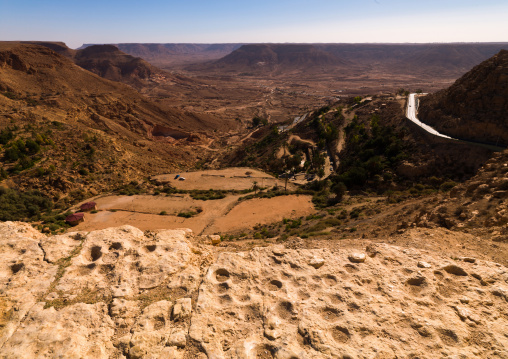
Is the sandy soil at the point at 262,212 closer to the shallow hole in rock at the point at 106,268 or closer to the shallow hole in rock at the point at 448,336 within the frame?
the shallow hole in rock at the point at 106,268

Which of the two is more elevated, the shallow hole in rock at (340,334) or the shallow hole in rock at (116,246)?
the shallow hole in rock at (116,246)

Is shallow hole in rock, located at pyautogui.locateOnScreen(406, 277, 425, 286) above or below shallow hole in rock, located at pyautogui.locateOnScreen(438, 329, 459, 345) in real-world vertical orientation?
above

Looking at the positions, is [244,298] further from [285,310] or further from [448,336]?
[448,336]

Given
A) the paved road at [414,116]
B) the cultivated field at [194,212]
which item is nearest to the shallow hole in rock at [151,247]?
the cultivated field at [194,212]

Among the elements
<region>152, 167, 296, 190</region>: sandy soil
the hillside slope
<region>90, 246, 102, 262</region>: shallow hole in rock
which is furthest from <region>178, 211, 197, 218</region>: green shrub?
<region>90, 246, 102, 262</region>: shallow hole in rock

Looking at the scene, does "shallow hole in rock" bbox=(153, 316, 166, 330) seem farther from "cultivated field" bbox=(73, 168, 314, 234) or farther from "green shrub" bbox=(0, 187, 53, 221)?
"green shrub" bbox=(0, 187, 53, 221)
